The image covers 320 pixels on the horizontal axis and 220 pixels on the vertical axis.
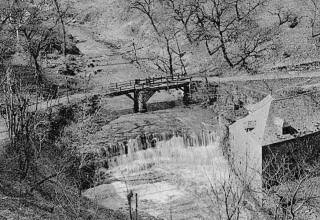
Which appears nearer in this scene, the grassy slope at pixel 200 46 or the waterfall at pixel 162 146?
the waterfall at pixel 162 146

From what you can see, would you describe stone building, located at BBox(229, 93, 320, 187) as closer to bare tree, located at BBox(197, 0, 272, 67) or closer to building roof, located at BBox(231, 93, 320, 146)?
building roof, located at BBox(231, 93, 320, 146)

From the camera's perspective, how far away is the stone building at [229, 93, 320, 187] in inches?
1508

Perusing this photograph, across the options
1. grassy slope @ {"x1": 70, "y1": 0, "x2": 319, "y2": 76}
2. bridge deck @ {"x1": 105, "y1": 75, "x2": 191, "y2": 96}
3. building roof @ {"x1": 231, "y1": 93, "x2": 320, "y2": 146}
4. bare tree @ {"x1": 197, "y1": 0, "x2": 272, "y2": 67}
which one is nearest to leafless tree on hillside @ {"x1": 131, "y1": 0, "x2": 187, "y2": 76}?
grassy slope @ {"x1": 70, "y1": 0, "x2": 319, "y2": 76}

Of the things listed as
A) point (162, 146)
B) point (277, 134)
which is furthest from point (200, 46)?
point (277, 134)

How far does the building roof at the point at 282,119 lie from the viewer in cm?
3878

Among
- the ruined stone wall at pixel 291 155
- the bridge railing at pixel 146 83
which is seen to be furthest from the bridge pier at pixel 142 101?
the ruined stone wall at pixel 291 155

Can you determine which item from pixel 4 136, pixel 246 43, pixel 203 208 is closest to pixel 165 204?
pixel 203 208

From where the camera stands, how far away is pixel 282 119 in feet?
129

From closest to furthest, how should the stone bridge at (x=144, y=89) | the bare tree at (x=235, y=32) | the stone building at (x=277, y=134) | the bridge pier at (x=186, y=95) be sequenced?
the stone building at (x=277, y=134)
the stone bridge at (x=144, y=89)
the bridge pier at (x=186, y=95)
the bare tree at (x=235, y=32)

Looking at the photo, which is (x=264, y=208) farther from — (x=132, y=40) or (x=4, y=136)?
(x=132, y=40)

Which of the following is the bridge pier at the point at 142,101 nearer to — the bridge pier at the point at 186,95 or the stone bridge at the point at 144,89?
the stone bridge at the point at 144,89

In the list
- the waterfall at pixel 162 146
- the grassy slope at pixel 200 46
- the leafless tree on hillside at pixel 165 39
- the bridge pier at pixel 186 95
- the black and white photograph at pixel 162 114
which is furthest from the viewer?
the leafless tree on hillside at pixel 165 39

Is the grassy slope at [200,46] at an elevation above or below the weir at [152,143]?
above

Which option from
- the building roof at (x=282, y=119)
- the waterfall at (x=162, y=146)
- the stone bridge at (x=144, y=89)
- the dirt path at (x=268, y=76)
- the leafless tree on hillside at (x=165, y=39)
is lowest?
the waterfall at (x=162, y=146)
